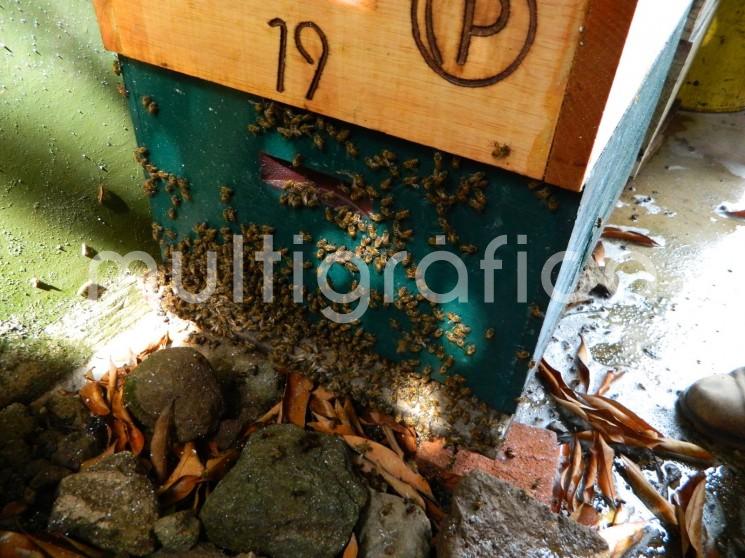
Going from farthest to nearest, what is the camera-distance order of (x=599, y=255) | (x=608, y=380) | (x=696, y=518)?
(x=599, y=255)
(x=608, y=380)
(x=696, y=518)

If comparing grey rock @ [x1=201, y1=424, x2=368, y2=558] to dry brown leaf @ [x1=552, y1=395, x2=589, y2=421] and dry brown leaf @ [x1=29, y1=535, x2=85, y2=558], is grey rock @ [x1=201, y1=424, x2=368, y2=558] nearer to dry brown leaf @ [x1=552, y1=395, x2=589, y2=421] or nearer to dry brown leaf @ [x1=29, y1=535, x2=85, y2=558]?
dry brown leaf @ [x1=29, y1=535, x2=85, y2=558]

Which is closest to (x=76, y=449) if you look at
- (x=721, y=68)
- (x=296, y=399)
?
(x=296, y=399)

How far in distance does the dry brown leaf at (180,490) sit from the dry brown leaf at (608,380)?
1741 mm

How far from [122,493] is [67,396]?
1.92 ft

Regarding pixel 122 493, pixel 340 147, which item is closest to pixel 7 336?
pixel 122 493

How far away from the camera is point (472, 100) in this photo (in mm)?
1301

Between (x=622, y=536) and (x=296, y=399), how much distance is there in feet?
4.19

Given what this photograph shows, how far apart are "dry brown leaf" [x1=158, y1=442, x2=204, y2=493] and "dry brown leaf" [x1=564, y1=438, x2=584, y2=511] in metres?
1.35

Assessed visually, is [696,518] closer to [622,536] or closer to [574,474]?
[622,536]

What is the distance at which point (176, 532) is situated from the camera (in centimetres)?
160

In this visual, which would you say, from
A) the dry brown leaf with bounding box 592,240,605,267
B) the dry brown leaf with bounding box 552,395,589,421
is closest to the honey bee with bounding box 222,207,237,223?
the dry brown leaf with bounding box 552,395,589,421

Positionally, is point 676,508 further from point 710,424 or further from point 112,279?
point 112,279

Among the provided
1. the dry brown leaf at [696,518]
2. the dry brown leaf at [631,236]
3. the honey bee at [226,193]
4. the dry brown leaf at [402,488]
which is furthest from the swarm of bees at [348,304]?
the dry brown leaf at [631,236]

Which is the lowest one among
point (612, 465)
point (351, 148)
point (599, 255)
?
point (612, 465)
